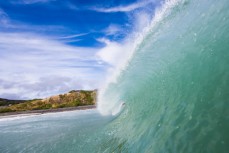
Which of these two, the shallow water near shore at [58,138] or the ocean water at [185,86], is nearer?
the ocean water at [185,86]

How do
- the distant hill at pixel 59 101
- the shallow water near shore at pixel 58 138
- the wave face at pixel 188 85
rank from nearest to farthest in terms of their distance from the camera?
the wave face at pixel 188 85
the shallow water near shore at pixel 58 138
the distant hill at pixel 59 101

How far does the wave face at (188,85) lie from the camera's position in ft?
15.6

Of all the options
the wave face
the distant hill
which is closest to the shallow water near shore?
the wave face

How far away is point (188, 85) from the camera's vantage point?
6.37 meters

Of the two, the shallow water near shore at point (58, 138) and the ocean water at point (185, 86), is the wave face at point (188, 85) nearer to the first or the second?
the ocean water at point (185, 86)

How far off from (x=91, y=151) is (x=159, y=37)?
541 cm

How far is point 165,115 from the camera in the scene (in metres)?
6.62

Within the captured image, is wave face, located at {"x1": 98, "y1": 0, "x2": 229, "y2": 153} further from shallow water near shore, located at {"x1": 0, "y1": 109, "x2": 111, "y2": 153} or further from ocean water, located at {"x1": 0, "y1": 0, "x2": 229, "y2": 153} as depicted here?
shallow water near shore, located at {"x1": 0, "y1": 109, "x2": 111, "y2": 153}

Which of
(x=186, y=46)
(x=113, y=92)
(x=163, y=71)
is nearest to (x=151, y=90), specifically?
(x=163, y=71)

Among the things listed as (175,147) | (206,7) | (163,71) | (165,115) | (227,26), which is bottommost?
(175,147)

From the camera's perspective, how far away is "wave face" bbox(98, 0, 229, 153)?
4750 millimetres

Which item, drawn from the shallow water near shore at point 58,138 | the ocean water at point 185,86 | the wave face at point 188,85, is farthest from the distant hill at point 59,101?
the wave face at point 188,85

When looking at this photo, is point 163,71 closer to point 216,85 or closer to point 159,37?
point 159,37

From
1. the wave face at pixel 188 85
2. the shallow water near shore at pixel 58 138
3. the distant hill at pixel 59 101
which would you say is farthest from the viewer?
the distant hill at pixel 59 101
